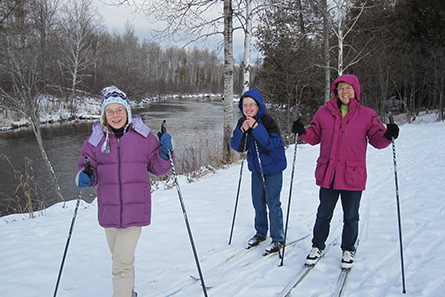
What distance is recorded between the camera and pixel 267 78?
14164 millimetres

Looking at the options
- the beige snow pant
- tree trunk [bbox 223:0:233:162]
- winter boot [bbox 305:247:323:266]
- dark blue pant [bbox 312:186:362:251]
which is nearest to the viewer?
the beige snow pant

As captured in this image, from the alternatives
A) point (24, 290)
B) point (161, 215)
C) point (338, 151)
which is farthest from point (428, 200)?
point (24, 290)

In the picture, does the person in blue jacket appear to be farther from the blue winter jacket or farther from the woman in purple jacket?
the woman in purple jacket

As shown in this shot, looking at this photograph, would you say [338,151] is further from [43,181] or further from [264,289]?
[43,181]

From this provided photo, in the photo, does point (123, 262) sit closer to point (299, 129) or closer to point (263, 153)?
point (263, 153)

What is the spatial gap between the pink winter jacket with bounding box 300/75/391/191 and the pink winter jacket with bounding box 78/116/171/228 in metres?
1.69

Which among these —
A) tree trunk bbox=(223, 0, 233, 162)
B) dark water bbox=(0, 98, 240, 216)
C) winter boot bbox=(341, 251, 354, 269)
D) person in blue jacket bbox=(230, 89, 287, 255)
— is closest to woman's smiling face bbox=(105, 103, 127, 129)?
person in blue jacket bbox=(230, 89, 287, 255)

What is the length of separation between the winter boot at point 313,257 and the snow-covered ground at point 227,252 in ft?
0.25

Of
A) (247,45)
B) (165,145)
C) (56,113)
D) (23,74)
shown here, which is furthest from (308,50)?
(56,113)

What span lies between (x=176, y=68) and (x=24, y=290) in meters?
66.5

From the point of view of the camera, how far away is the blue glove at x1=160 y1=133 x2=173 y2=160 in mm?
2287

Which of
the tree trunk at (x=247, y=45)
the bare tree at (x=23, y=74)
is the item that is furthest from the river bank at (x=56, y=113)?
the tree trunk at (x=247, y=45)

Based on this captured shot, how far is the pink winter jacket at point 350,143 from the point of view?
2621mm

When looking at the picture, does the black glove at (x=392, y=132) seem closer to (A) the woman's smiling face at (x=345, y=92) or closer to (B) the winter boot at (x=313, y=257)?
(A) the woman's smiling face at (x=345, y=92)
